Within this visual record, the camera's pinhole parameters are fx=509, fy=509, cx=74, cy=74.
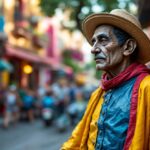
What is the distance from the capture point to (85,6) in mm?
9141

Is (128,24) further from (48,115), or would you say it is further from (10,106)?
(10,106)

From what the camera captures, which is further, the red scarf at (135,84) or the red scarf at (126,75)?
the red scarf at (126,75)

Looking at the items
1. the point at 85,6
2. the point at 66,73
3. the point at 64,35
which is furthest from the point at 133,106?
the point at 64,35

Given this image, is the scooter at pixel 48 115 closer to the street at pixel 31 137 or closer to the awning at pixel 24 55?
the street at pixel 31 137

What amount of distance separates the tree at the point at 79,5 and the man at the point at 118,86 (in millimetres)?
5621

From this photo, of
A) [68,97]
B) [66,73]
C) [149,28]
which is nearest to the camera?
[149,28]

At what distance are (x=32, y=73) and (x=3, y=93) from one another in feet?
46.7

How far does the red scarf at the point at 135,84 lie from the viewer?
302 cm

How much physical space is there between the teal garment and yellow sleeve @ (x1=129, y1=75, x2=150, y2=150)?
4.2 inches

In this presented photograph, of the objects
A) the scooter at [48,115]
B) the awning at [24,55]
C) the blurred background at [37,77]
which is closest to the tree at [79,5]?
the blurred background at [37,77]

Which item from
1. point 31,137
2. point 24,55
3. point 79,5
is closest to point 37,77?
point 24,55

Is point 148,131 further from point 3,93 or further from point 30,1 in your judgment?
point 30,1

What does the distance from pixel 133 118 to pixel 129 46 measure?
533 mm

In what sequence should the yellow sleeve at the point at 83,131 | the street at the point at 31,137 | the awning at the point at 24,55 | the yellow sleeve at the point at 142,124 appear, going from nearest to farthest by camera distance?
1. the yellow sleeve at the point at 142,124
2. the yellow sleeve at the point at 83,131
3. the street at the point at 31,137
4. the awning at the point at 24,55
